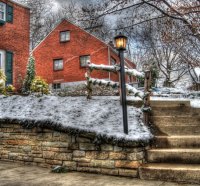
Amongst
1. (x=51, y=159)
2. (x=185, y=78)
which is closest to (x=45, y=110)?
(x=51, y=159)

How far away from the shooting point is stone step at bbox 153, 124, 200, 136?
250 inches

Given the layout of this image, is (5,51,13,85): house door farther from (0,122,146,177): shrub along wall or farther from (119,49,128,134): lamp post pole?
(119,49,128,134): lamp post pole

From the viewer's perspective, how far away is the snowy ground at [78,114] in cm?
600

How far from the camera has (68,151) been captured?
6.23m

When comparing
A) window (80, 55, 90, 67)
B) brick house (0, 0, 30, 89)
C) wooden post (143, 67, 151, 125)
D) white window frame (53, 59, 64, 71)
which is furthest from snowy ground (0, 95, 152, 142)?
white window frame (53, 59, 64, 71)

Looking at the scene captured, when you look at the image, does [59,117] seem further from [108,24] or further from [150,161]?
[108,24]

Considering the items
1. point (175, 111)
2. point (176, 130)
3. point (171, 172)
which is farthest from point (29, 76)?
point (171, 172)

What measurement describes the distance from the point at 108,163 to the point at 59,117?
62.5 inches

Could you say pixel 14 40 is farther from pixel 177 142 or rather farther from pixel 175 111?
pixel 177 142

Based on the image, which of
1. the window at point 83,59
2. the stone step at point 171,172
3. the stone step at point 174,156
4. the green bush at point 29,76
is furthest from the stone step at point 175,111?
the window at point 83,59

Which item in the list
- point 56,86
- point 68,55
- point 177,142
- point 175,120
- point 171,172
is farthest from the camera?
point 56,86

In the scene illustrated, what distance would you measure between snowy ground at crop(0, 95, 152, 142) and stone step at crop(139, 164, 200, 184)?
557 mm

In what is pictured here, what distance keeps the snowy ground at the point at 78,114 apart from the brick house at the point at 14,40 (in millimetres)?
10121

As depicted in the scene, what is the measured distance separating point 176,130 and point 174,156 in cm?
99
